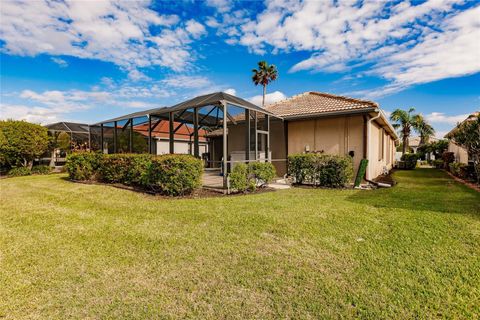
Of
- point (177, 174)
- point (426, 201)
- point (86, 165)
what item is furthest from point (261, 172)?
point (86, 165)

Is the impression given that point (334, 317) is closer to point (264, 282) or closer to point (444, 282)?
point (264, 282)

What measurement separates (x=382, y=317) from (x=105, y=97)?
23.7 m

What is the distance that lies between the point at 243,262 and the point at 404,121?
34712 millimetres

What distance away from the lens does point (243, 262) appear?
120 inches

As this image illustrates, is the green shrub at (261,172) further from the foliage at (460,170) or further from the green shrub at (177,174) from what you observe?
the foliage at (460,170)

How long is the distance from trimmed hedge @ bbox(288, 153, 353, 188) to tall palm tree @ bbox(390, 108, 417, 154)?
27.1 metres

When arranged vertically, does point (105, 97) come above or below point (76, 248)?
above

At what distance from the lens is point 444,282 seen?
2.51 meters

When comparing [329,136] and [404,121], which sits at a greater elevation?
[404,121]

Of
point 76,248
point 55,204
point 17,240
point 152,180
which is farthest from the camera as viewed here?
point 152,180

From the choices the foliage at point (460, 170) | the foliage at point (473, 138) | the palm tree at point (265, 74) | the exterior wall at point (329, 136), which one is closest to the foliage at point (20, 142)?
the exterior wall at point (329, 136)

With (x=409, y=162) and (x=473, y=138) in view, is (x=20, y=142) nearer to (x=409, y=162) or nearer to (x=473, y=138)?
(x=473, y=138)

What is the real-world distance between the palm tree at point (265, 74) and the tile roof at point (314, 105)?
1549 centimetres

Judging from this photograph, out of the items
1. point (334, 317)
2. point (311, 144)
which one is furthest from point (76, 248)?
point (311, 144)
